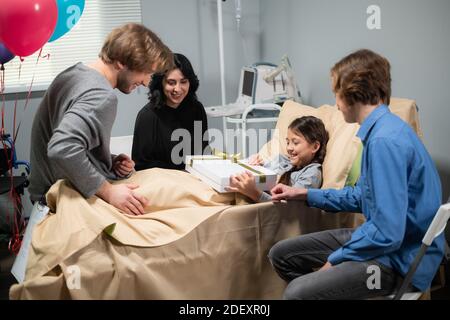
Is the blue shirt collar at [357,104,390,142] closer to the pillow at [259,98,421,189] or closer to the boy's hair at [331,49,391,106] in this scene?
the boy's hair at [331,49,391,106]

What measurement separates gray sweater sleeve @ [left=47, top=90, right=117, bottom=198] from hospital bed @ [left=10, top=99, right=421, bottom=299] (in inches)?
2.8

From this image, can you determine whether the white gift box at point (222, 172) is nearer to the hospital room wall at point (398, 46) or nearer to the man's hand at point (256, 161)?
the man's hand at point (256, 161)

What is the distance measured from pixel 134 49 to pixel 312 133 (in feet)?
2.71

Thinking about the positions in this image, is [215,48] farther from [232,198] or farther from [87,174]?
[87,174]

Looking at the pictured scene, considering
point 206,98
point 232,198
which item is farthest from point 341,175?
point 206,98

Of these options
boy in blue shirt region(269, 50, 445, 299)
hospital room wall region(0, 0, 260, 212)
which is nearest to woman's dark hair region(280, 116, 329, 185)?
boy in blue shirt region(269, 50, 445, 299)

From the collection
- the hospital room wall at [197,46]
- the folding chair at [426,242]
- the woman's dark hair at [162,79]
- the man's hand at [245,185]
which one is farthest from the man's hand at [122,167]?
the hospital room wall at [197,46]

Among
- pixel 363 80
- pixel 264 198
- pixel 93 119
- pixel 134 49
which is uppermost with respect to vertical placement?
pixel 134 49

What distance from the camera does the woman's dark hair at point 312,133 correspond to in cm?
204

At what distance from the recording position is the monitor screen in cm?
333

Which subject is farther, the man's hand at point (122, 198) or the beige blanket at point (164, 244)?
the man's hand at point (122, 198)

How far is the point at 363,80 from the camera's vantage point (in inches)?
57.6
